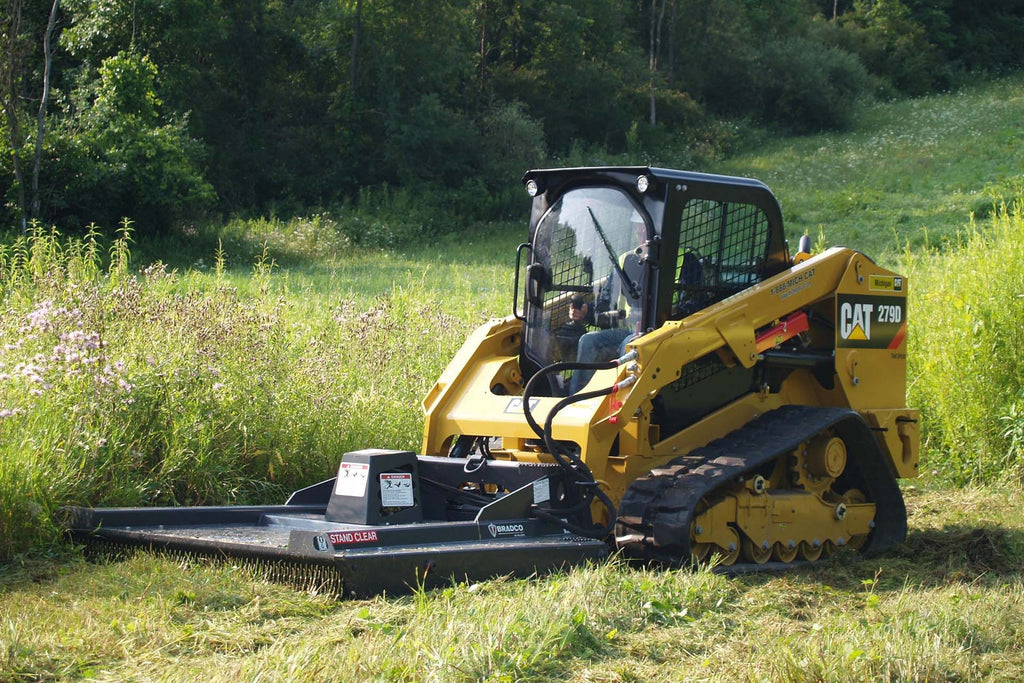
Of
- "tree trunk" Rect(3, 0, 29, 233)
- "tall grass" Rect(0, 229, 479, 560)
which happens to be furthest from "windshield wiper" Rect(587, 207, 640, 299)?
"tree trunk" Rect(3, 0, 29, 233)

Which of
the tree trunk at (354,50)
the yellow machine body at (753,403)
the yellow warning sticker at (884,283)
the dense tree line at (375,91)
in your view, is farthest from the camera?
the tree trunk at (354,50)

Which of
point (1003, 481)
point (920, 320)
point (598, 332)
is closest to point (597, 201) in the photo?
point (598, 332)

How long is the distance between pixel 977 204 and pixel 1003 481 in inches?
773

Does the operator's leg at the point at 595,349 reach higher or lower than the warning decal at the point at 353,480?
higher

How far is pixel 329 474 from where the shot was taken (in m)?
8.12

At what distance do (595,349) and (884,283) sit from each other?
91.0 inches

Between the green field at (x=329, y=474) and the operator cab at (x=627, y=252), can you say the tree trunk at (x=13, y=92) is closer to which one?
the green field at (x=329, y=474)

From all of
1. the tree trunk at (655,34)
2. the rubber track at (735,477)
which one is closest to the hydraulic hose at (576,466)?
the rubber track at (735,477)

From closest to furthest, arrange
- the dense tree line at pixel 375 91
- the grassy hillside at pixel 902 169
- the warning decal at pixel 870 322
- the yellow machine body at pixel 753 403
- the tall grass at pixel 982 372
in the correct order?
the yellow machine body at pixel 753 403, the warning decal at pixel 870 322, the tall grass at pixel 982 372, the dense tree line at pixel 375 91, the grassy hillside at pixel 902 169

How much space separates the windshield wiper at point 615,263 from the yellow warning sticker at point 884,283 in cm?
191

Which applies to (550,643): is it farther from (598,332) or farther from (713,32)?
(713,32)

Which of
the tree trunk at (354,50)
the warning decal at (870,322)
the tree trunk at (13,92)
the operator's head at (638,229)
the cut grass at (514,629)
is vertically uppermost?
the tree trunk at (354,50)

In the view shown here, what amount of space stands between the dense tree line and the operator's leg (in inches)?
553

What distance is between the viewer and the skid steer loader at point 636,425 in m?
5.66
